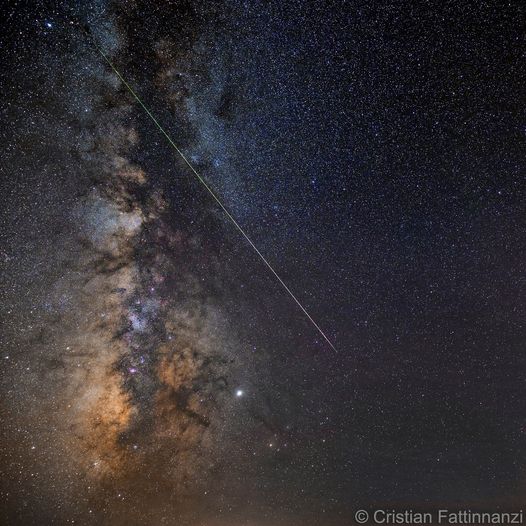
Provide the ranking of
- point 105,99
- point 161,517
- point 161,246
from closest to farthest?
1. point 105,99
2. point 161,246
3. point 161,517

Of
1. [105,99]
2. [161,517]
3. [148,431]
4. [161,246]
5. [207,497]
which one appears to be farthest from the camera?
[207,497]

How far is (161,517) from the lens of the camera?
736 centimetres

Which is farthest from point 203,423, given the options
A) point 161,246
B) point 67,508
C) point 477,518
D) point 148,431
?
point 477,518

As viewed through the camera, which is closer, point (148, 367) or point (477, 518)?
point (148, 367)

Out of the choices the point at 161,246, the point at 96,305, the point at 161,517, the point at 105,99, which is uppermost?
the point at 105,99

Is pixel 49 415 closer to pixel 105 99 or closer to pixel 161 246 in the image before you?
pixel 161 246

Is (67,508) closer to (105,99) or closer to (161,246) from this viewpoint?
(161,246)

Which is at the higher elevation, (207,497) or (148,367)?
(148,367)

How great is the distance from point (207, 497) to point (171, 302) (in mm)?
5963

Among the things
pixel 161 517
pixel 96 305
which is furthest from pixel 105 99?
pixel 161 517

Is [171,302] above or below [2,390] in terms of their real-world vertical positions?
above

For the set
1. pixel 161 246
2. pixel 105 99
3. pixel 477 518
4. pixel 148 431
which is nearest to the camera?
pixel 105 99

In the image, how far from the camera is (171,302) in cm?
575

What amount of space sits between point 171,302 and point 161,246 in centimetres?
110
